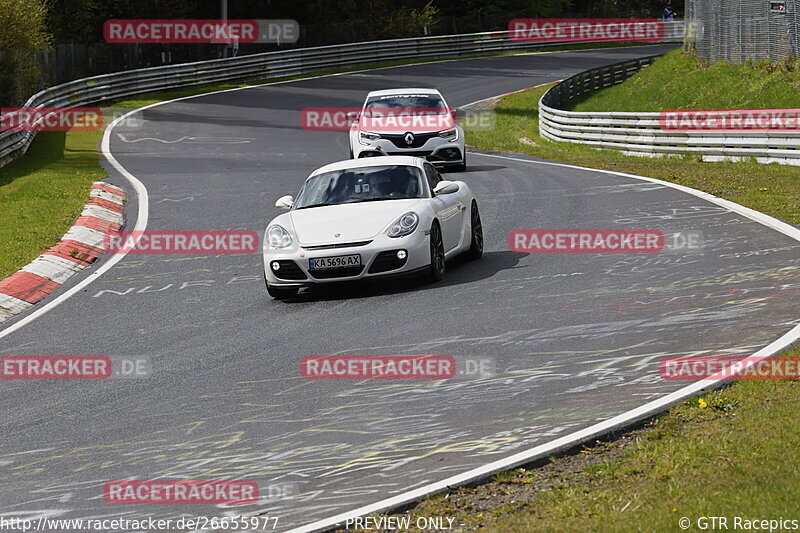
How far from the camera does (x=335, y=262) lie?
12.1 meters

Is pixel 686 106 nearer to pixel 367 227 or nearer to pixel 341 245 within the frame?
pixel 367 227

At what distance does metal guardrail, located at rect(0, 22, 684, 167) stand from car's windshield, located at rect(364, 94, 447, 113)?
8.28 m

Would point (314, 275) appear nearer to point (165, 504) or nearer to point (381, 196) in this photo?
point (381, 196)

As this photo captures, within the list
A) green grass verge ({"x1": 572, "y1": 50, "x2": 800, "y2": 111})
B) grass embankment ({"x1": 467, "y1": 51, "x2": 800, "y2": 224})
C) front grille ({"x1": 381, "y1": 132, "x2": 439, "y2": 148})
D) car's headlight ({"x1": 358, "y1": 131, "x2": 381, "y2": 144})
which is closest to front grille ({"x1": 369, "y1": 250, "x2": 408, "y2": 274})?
grass embankment ({"x1": 467, "y1": 51, "x2": 800, "y2": 224})

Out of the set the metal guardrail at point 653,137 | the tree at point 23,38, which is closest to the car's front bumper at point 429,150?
the metal guardrail at point 653,137

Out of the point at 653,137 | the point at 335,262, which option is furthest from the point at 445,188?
the point at 653,137

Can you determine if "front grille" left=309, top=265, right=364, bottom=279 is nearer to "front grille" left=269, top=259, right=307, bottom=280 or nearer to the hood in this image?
"front grille" left=269, top=259, right=307, bottom=280

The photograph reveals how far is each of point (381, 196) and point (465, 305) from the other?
2.42 m

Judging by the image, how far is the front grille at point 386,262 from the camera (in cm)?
1213

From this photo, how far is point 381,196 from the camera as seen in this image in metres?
13.3

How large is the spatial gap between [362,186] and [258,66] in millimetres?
39250

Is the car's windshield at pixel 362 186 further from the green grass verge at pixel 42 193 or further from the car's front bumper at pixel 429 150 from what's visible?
the car's front bumper at pixel 429 150

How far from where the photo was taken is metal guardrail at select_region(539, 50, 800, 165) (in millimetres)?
23672

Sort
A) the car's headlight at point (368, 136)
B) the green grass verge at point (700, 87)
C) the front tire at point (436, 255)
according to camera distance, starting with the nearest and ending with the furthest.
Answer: the front tire at point (436, 255)
the car's headlight at point (368, 136)
the green grass verge at point (700, 87)
